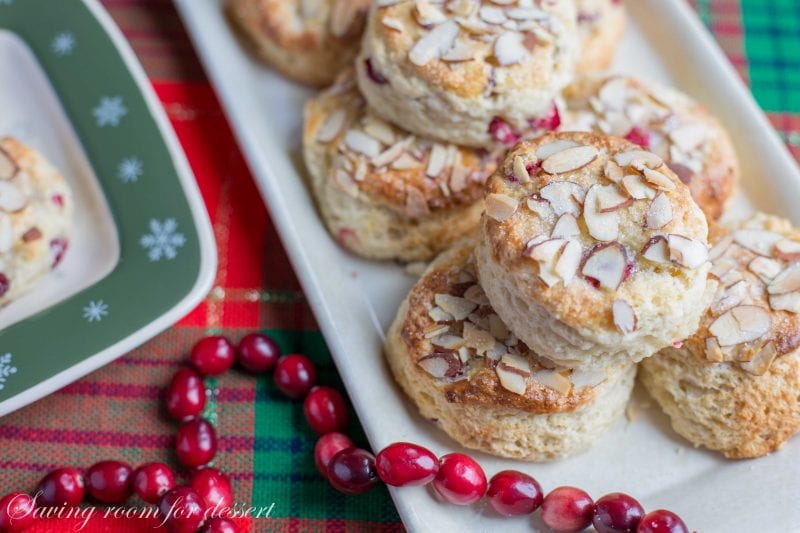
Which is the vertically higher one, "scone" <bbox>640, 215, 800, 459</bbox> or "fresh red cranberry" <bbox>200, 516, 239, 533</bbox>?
"scone" <bbox>640, 215, 800, 459</bbox>

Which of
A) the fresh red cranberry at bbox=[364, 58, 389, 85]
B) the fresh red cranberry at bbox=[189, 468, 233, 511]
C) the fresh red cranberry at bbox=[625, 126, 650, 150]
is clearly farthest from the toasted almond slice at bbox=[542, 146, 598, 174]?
the fresh red cranberry at bbox=[189, 468, 233, 511]

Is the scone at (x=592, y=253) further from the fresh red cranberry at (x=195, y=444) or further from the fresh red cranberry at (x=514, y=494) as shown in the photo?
the fresh red cranberry at (x=195, y=444)

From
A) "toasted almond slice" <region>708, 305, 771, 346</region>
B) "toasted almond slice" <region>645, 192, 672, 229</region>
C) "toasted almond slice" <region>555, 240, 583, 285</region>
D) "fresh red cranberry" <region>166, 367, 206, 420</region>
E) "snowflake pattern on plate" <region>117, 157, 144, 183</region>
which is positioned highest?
"toasted almond slice" <region>645, 192, 672, 229</region>

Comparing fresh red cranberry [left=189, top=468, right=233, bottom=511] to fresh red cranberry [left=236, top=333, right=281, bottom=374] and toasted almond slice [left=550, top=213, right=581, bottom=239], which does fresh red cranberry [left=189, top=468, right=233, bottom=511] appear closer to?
fresh red cranberry [left=236, top=333, right=281, bottom=374]

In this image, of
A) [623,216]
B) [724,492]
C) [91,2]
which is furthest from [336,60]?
[724,492]

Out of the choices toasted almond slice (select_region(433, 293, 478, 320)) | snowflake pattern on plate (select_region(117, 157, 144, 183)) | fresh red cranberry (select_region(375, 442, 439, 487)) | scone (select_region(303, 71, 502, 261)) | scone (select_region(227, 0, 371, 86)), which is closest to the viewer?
fresh red cranberry (select_region(375, 442, 439, 487))

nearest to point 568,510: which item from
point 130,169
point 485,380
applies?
point 485,380

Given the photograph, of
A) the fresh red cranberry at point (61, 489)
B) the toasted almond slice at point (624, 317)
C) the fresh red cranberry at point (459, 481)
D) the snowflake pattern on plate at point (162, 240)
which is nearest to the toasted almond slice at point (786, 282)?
the toasted almond slice at point (624, 317)

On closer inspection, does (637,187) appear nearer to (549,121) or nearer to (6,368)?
(549,121)
